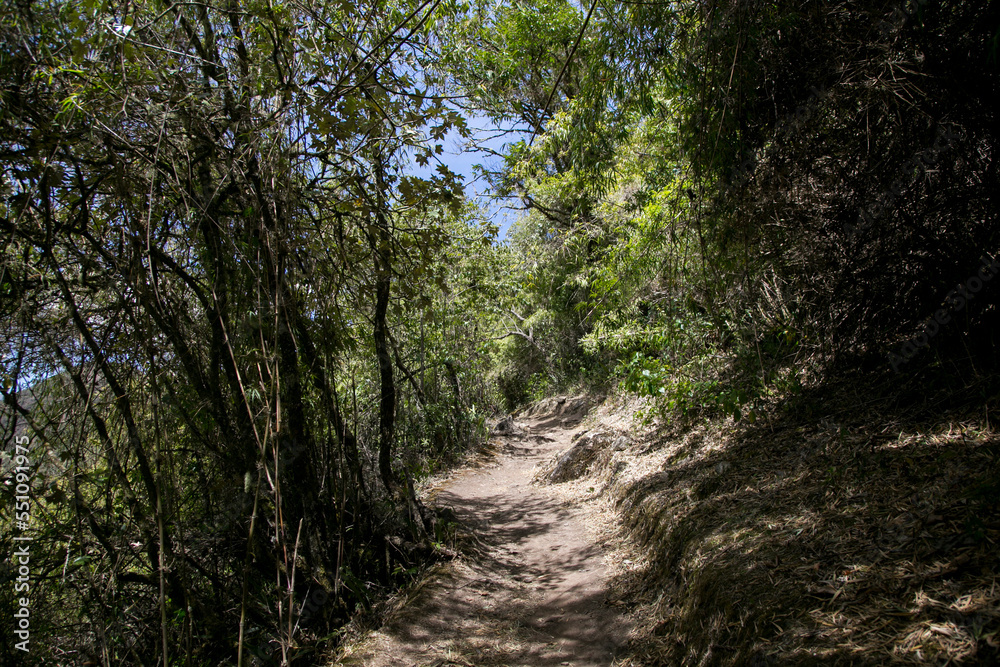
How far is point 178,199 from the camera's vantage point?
2395 millimetres

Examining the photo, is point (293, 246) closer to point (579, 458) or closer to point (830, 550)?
point (830, 550)

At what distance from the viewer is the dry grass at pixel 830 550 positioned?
1733mm

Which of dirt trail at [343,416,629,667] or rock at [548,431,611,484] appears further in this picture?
rock at [548,431,611,484]

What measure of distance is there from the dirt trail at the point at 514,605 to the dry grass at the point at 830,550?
12.2 inches

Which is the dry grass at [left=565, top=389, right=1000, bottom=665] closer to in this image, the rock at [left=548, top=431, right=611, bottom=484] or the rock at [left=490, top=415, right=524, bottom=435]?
the rock at [left=548, top=431, right=611, bottom=484]

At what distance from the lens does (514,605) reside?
3852mm

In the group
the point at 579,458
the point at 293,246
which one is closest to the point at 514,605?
the point at 293,246

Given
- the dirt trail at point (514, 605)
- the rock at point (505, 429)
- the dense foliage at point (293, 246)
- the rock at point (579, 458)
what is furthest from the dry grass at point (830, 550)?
the rock at point (505, 429)

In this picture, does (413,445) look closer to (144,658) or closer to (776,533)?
(144,658)

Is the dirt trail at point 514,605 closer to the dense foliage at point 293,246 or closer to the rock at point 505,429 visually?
the dense foliage at point 293,246

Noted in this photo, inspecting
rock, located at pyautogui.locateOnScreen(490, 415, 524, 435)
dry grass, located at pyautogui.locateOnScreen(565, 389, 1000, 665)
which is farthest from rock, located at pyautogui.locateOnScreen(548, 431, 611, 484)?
rock, located at pyautogui.locateOnScreen(490, 415, 524, 435)

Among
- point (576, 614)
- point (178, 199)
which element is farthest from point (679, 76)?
point (576, 614)

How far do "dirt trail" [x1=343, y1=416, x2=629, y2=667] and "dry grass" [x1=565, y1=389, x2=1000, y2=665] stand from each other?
12.2 inches

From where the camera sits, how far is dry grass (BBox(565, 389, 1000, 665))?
173cm
